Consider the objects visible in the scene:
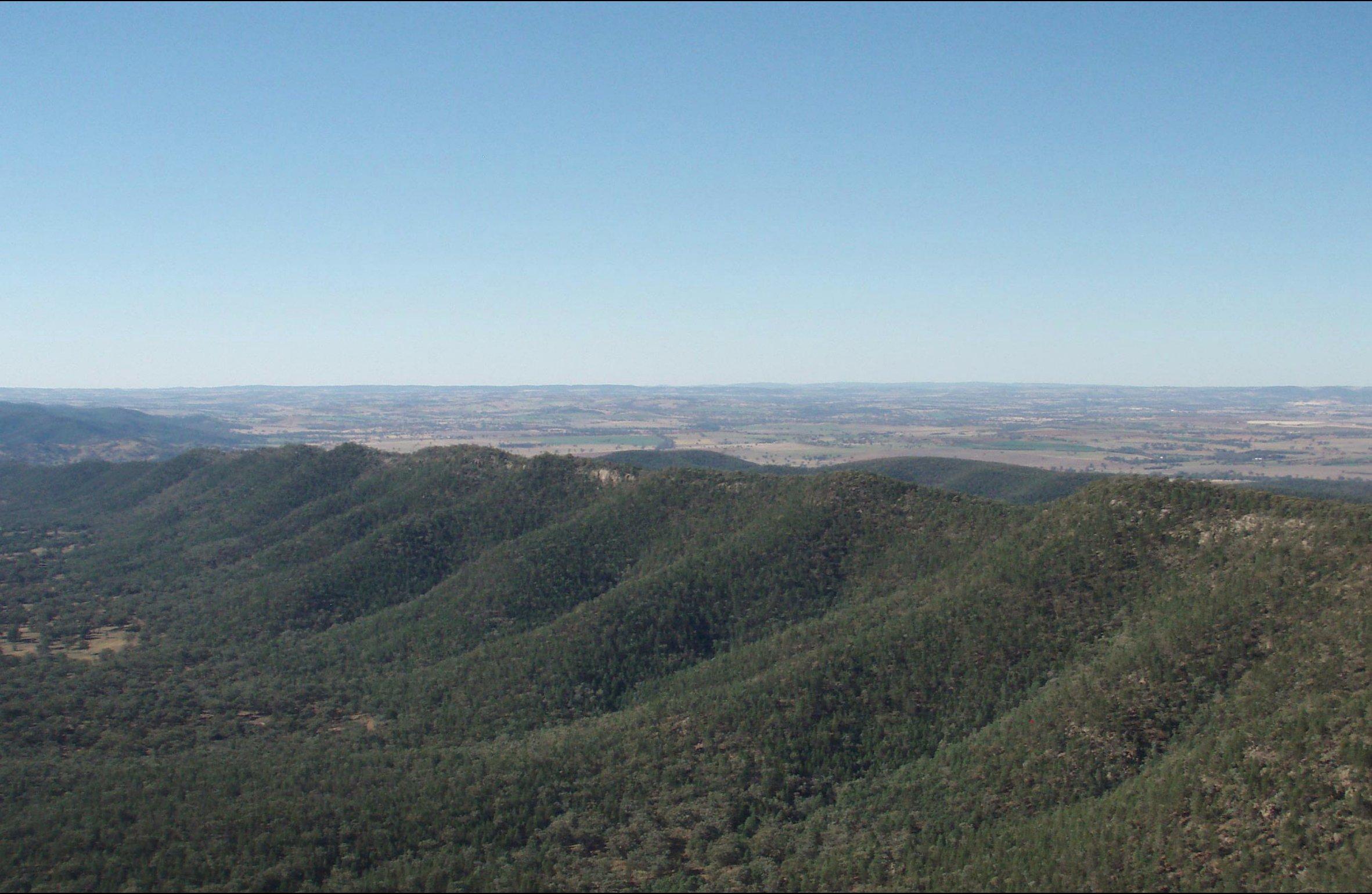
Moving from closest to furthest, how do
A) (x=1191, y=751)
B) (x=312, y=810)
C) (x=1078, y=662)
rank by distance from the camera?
(x=1191, y=751), (x=312, y=810), (x=1078, y=662)

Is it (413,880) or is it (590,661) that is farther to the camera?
(590,661)

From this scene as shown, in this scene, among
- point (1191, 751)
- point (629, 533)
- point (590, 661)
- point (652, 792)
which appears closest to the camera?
point (1191, 751)

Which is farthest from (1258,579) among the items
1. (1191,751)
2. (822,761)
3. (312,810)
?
(312,810)

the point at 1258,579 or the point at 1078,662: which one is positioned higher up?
the point at 1258,579

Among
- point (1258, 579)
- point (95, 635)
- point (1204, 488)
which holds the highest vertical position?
point (1204, 488)

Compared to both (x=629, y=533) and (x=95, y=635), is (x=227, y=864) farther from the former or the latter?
(x=95, y=635)

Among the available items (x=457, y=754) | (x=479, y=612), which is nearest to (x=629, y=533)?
(x=479, y=612)
